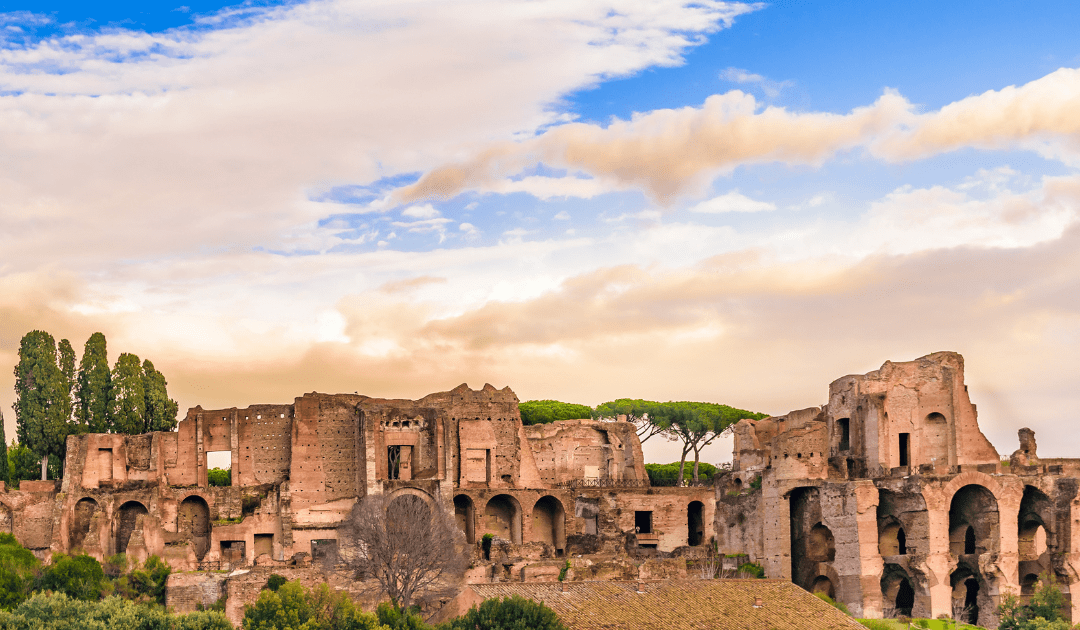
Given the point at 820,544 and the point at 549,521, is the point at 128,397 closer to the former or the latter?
the point at 549,521

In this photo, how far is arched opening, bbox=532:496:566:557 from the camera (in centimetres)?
6531

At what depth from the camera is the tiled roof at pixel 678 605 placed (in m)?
47.5

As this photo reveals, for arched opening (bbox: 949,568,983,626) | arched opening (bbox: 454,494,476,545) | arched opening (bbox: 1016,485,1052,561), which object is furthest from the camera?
arched opening (bbox: 454,494,476,545)

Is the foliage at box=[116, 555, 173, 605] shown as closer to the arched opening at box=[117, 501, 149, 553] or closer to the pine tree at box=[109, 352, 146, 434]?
the arched opening at box=[117, 501, 149, 553]

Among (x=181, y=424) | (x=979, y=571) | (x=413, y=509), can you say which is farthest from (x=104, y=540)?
(x=979, y=571)

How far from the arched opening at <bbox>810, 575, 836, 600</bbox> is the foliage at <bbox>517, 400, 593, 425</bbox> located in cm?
2234

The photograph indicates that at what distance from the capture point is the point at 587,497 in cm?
6556

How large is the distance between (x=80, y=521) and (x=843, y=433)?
32933mm

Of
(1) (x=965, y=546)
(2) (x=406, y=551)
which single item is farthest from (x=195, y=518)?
(1) (x=965, y=546)

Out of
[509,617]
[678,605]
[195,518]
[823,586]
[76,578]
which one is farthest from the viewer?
[195,518]

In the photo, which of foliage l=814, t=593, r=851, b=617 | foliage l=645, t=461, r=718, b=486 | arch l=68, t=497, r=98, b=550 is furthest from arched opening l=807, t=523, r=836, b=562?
arch l=68, t=497, r=98, b=550

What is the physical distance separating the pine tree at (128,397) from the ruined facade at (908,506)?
85.4 feet

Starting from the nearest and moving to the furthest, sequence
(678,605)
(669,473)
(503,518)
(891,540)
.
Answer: (678,605) < (891,540) < (503,518) < (669,473)

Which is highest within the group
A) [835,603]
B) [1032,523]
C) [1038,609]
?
[1032,523]
